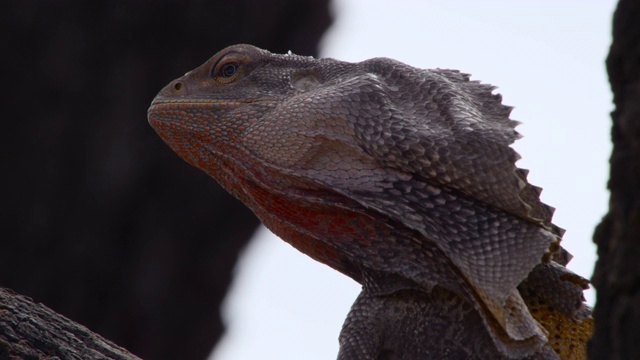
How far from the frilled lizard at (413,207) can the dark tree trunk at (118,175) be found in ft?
11.8

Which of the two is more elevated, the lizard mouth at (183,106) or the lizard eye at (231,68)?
the lizard eye at (231,68)

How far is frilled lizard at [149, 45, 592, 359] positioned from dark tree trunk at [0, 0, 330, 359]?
3.61 meters

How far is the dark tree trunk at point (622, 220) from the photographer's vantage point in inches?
103

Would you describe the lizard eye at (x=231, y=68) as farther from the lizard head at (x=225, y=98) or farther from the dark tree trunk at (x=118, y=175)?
the dark tree trunk at (x=118, y=175)

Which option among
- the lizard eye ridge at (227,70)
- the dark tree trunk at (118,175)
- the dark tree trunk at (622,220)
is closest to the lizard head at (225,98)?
the lizard eye ridge at (227,70)

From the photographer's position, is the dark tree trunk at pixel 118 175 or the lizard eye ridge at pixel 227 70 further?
the dark tree trunk at pixel 118 175

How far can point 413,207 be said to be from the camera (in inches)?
178

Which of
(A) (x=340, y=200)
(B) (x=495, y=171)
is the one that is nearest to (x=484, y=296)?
(B) (x=495, y=171)

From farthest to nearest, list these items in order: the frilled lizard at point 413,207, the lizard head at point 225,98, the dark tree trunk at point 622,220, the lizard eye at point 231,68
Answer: the lizard eye at point 231,68 → the lizard head at point 225,98 → the frilled lizard at point 413,207 → the dark tree trunk at point 622,220

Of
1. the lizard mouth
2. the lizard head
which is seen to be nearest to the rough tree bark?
the lizard head

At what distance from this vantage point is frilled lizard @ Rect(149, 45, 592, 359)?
4.33 meters

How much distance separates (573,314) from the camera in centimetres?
457

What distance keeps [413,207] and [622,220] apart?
187 cm

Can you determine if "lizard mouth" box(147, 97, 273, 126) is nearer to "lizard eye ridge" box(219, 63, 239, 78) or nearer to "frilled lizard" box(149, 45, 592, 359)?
"frilled lizard" box(149, 45, 592, 359)
